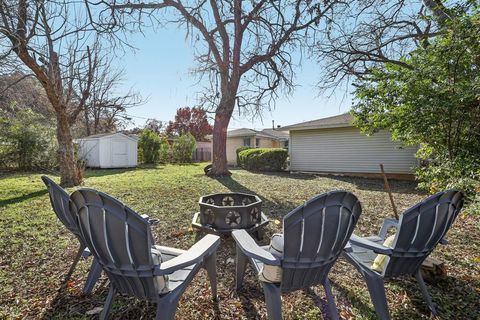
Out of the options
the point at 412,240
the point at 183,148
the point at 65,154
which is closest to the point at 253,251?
the point at 412,240

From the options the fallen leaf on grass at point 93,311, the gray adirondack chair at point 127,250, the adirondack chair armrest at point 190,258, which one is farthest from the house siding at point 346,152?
the fallen leaf on grass at point 93,311

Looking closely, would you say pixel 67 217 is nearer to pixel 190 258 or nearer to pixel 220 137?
pixel 190 258

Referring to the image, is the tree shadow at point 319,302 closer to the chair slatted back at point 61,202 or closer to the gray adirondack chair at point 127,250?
the gray adirondack chair at point 127,250

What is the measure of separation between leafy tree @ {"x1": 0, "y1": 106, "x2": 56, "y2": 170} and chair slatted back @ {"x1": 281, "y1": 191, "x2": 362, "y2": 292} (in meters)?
15.3

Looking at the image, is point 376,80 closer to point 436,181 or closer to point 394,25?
point 436,181

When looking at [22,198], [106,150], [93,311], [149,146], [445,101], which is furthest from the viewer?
[149,146]

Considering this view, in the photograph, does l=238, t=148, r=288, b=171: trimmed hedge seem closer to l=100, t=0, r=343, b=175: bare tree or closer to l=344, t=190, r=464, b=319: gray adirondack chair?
l=100, t=0, r=343, b=175: bare tree

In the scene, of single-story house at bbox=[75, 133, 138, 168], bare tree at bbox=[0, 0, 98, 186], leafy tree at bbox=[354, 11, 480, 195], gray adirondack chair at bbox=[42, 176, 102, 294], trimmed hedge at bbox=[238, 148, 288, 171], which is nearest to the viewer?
gray adirondack chair at bbox=[42, 176, 102, 294]

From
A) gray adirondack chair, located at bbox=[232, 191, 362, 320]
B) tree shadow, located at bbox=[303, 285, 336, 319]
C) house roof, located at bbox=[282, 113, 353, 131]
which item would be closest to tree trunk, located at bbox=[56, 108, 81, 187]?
tree shadow, located at bbox=[303, 285, 336, 319]

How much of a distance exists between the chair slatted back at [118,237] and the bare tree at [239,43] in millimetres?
9108

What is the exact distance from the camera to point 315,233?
5.69 feet

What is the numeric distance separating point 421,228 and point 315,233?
0.96m

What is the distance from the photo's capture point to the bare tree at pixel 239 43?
10.1 meters

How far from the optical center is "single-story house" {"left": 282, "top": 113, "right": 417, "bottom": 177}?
38.1 ft
